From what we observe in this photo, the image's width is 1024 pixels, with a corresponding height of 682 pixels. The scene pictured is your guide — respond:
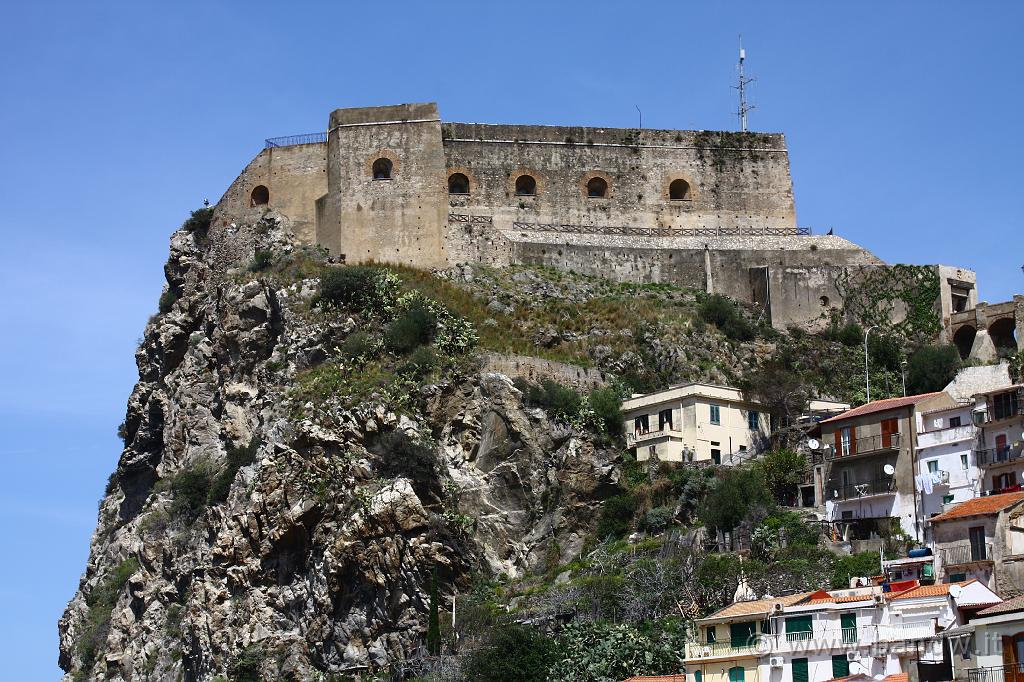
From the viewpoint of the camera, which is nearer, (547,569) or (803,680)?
(803,680)

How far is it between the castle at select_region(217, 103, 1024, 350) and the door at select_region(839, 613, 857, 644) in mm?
28115

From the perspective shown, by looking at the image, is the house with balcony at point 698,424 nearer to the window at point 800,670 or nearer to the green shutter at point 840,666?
the window at point 800,670

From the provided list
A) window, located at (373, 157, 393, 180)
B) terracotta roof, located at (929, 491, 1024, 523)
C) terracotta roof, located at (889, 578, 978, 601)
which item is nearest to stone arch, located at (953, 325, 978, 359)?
terracotta roof, located at (929, 491, 1024, 523)

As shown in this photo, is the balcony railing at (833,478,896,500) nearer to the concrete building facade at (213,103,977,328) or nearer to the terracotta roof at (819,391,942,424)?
the terracotta roof at (819,391,942,424)

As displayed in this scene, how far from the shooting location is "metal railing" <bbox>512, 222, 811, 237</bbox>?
7862 cm

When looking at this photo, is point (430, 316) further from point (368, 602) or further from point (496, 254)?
point (368, 602)

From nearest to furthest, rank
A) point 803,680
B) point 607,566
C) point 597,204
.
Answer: point 803,680, point 607,566, point 597,204

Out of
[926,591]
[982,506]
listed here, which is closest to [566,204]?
[982,506]

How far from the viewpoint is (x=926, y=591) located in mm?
47156

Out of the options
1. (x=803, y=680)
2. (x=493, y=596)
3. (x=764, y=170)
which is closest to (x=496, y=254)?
(x=764, y=170)

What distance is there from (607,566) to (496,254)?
19818mm

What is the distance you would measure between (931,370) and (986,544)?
20262mm

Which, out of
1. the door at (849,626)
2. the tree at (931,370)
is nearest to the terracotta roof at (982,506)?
the door at (849,626)

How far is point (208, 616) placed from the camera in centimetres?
6359
